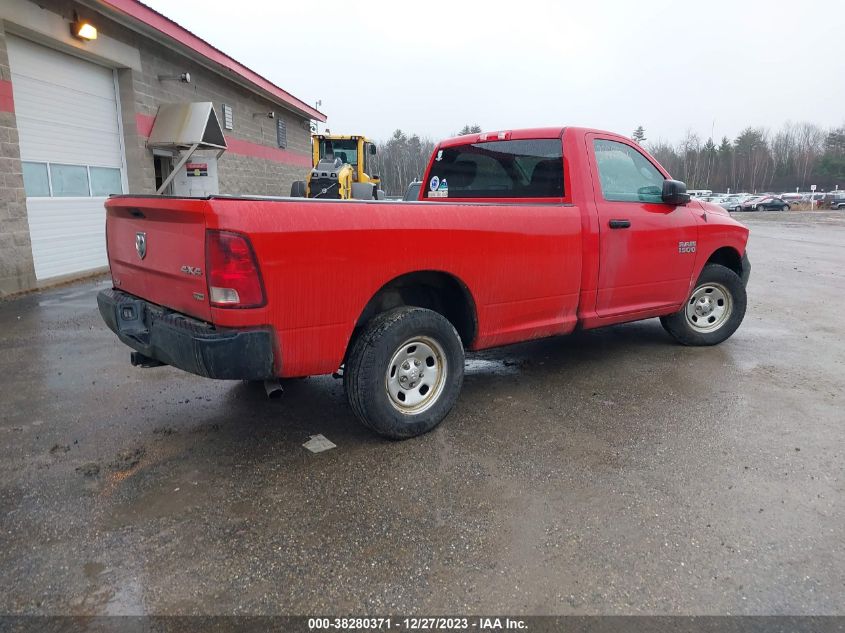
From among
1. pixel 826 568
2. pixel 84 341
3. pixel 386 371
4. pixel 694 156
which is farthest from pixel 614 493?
pixel 694 156

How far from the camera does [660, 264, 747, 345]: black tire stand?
5.72m

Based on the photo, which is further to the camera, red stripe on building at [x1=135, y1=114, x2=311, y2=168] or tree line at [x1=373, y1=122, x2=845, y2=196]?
tree line at [x1=373, y1=122, x2=845, y2=196]

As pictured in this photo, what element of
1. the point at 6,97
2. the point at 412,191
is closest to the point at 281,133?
the point at 6,97

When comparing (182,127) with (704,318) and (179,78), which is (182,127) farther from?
(704,318)

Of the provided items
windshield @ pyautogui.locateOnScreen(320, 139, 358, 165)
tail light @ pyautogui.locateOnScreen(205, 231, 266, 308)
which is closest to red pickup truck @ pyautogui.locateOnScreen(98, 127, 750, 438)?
tail light @ pyautogui.locateOnScreen(205, 231, 266, 308)

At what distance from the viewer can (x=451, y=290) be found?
4012mm

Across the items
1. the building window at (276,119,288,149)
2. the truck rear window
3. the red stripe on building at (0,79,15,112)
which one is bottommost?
the truck rear window

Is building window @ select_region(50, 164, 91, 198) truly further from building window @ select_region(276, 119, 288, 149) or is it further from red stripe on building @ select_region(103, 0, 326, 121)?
building window @ select_region(276, 119, 288, 149)

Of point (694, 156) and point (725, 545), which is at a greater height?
point (694, 156)

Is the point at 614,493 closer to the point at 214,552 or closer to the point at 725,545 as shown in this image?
the point at 725,545

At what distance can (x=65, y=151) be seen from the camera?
9.88 m

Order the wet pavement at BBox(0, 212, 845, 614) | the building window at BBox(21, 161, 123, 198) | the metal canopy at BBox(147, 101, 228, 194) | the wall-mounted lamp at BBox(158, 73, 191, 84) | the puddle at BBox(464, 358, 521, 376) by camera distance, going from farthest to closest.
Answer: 1. the wall-mounted lamp at BBox(158, 73, 191, 84)
2. the metal canopy at BBox(147, 101, 228, 194)
3. the building window at BBox(21, 161, 123, 198)
4. the puddle at BBox(464, 358, 521, 376)
5. the wet pavement at BBox(0, 212, 845, 614)

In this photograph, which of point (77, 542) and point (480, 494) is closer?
point (77, 542)

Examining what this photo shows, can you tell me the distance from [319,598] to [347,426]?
1.70 m
